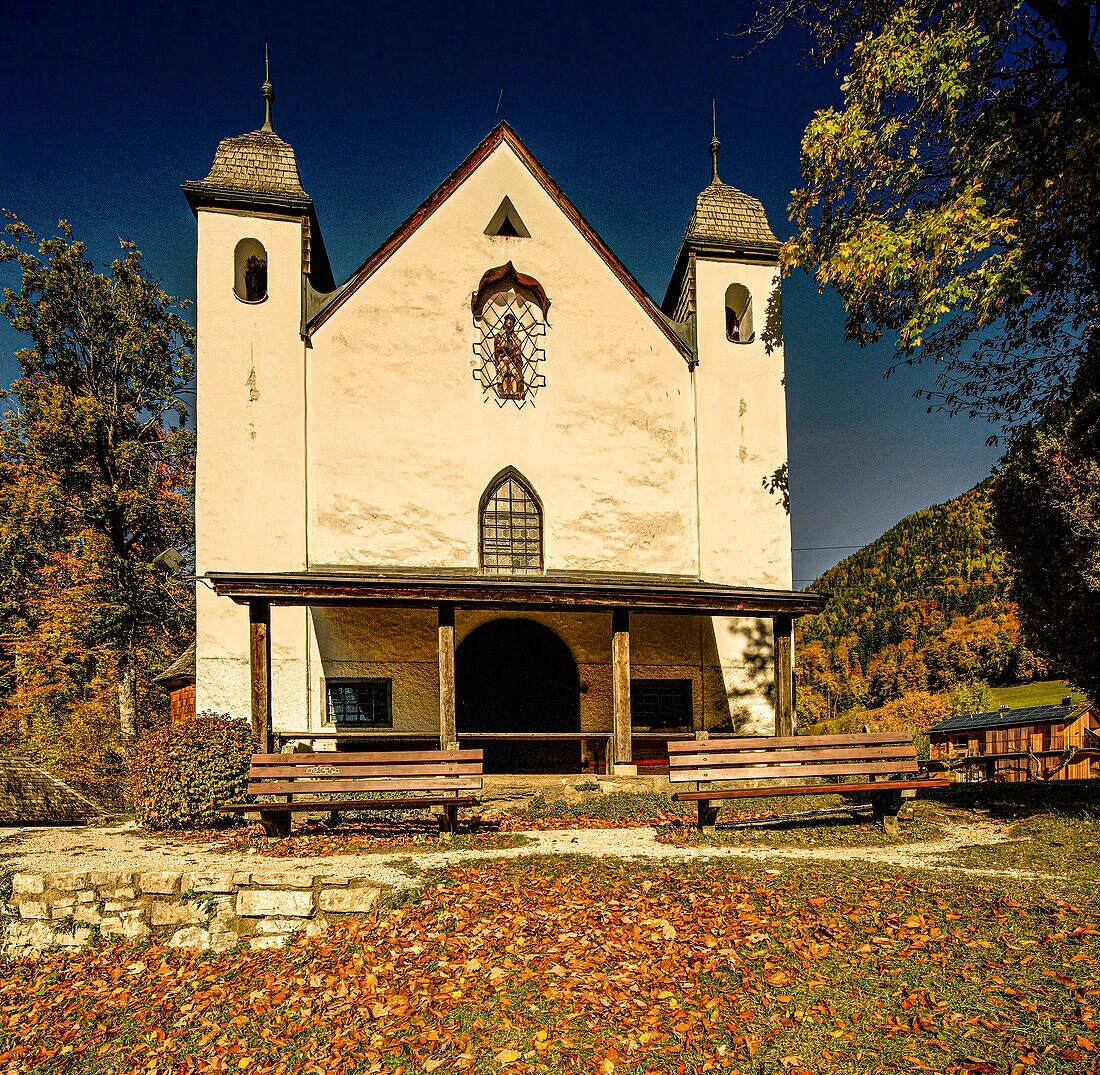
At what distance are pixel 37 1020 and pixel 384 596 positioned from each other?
7968mm

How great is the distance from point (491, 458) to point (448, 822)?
905 centimetres

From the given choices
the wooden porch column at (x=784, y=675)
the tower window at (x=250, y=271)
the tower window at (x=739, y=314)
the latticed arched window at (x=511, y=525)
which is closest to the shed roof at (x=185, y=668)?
the latticed arched window at (x=511, y=525)

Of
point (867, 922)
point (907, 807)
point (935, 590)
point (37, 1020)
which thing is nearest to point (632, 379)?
point (907, 807)

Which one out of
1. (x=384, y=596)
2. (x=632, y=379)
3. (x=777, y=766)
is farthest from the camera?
(x=632, y=379)

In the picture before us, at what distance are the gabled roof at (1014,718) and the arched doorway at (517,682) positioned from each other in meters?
15.9

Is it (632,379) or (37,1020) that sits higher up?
(632,379)

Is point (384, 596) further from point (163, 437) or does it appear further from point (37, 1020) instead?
point (163, 437)

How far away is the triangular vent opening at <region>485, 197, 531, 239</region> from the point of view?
18984 mm

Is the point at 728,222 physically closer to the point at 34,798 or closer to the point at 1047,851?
the point at 1047,851

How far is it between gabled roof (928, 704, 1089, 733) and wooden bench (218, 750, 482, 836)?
22239 mm

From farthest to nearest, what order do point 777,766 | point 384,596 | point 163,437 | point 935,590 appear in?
point 935,590 → point 163,437 → point 384,596 → point 777,766

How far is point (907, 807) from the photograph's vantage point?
40.3 ft

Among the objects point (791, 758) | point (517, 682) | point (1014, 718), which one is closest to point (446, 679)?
point (517, 682)

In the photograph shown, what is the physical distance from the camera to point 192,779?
12297mm
